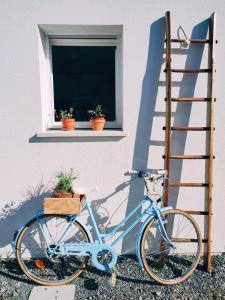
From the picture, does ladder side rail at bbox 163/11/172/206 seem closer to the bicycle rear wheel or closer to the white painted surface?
the bicycle rear wheel

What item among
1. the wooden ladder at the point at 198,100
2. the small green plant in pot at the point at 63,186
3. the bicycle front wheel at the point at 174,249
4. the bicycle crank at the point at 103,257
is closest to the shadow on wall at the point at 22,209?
the small green plant in pot at the point at 63,186

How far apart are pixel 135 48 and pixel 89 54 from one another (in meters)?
0.66

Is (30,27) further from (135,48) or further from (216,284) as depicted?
(216,284)

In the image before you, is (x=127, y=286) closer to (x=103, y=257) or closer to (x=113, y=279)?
(x=113, y=279)

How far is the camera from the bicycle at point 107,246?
3148 mm

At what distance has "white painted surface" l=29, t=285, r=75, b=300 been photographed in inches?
119

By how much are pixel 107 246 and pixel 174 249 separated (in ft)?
3.00

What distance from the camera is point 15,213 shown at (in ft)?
11.6

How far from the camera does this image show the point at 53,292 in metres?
3.10

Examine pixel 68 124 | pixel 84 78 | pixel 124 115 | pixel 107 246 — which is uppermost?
pixel 84 78

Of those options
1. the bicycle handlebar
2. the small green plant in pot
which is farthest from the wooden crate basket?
the bicycle handlebar

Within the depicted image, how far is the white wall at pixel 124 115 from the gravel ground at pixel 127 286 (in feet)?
1.20

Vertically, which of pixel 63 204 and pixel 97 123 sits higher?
pixel 97 123

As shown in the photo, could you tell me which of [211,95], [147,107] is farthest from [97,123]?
[211,95]
